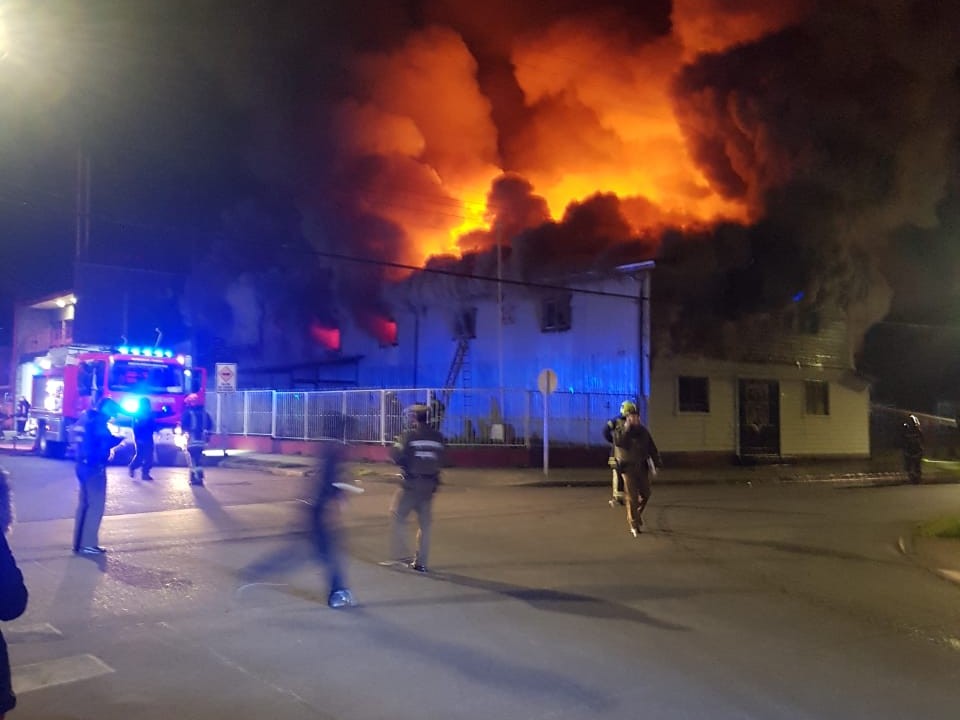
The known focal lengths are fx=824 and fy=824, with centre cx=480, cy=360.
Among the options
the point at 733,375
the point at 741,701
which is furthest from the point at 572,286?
the point at 741,701

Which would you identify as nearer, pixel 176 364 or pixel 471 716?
pixel 471 716

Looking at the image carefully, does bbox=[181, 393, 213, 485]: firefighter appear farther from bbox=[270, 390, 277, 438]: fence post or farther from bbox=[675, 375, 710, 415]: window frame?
bbox=[675, 375, 710, 415]: window frame

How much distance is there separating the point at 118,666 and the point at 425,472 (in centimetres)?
322

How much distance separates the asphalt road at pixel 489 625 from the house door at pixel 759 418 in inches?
503

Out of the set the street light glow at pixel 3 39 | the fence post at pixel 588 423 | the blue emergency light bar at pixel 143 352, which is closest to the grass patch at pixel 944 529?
the fence post at pixel 588 423

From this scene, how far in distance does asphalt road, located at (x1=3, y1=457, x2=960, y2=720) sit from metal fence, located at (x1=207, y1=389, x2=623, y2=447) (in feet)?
30.8

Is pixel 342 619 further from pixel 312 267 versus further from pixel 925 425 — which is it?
pixel 925 425

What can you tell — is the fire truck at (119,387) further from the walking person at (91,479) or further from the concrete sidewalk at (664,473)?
the walking person at (91,479)

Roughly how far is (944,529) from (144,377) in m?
17.2

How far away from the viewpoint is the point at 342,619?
6.02m

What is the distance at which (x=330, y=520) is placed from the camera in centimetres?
652

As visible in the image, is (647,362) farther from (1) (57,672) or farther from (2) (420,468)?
(1) (57,672)

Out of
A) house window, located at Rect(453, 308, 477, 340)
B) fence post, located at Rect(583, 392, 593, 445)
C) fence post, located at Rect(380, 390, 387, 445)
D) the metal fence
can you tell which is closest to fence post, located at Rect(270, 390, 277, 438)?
the metal fence

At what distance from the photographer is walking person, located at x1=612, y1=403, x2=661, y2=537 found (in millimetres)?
9930
